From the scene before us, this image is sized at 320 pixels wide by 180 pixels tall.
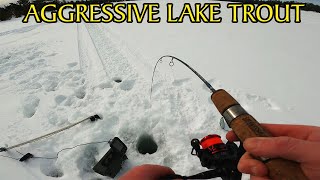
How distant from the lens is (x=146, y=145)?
3.25 m

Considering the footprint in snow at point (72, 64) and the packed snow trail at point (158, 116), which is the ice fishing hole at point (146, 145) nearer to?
the packed snow trail at point (158, 116)

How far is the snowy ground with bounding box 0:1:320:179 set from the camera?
3.09 m

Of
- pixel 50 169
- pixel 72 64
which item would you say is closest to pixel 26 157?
pixel 50 169

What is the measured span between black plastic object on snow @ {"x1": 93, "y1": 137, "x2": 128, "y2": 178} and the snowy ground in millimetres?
146

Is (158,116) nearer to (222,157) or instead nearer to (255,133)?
(222,157)

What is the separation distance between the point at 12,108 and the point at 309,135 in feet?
13.8

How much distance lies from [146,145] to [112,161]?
0.60m

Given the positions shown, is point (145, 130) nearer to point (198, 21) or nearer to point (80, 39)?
point (80, 39)

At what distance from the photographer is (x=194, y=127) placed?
337 centimetres

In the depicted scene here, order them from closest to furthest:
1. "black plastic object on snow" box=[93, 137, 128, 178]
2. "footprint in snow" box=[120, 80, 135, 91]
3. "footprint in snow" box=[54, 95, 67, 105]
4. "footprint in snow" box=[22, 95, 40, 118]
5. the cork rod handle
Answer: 1. the cork rod handle
2. "black plastic object on snow" box=[93, 137, 128, 178]
3. "footprint in snow" box=[22, 95, 40, 118]
4. "footprint in snow" box=[54, 95, 67, 105]
5. "footprint in snow" box=[120, 80, 135, 91]

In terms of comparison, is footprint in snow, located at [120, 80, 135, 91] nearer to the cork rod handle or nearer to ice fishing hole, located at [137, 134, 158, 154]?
ice fishing hole, located at [137, 134, 158, 154]

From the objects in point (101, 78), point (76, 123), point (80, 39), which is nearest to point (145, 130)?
point (76, 123)

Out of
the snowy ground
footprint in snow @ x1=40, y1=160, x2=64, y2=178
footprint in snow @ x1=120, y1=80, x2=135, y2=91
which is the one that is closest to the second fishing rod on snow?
the snowy ground

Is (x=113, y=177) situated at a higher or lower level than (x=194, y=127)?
lower
